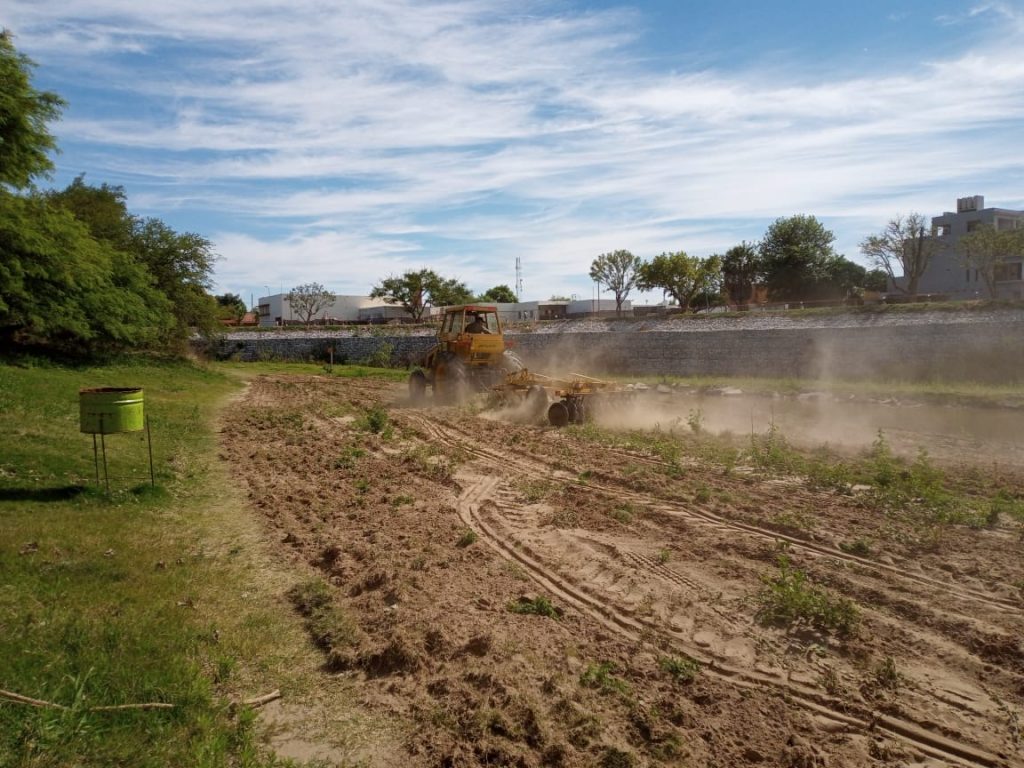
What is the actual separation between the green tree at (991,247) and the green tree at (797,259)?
16.9 metres

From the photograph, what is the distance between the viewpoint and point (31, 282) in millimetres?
20812

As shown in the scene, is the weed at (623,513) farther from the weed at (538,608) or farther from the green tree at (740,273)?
the green tree at (740,273)

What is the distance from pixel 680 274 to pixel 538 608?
50.6 meters

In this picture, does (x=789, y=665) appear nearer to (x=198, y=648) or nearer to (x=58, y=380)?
(x=198, y=648)

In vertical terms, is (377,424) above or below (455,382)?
below

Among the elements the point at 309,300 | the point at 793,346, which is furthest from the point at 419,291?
the point at 793,346

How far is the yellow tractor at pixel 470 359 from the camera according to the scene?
18.2m

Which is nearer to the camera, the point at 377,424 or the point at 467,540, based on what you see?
the point at 467,540

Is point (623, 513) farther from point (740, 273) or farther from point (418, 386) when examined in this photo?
point (740, 273)

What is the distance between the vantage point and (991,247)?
40750 millimetres

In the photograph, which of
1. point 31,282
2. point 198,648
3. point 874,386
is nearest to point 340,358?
point 31,282

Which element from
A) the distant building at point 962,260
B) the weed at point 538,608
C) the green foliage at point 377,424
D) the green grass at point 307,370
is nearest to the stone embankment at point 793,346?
the green grass at point 307,370

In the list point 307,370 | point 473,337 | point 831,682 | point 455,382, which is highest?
point 473,337

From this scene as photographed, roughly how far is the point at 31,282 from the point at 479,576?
794 inches
